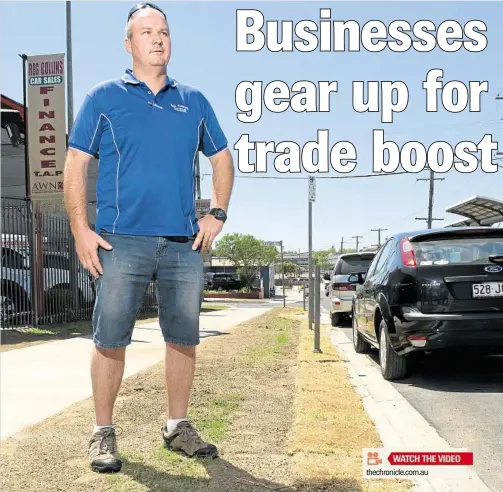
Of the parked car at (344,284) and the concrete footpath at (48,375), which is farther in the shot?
the parked car at (344,284)

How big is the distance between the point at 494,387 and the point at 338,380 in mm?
1414

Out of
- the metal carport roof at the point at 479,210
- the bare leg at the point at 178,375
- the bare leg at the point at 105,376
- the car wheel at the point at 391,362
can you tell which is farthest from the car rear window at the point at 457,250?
the metal carport roof at the point at 479,210

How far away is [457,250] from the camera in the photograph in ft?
20.4

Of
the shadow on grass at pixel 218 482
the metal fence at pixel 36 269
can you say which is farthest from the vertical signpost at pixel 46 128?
the shadow on grass at pixel 218 482

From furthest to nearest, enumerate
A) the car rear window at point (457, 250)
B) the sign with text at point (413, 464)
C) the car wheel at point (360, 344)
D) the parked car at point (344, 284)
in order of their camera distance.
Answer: the parked car at point (344, 284) < the car wheel at point (360, 344) < the car rear window at point (457, 250) < the sign with text at point (413, 464)

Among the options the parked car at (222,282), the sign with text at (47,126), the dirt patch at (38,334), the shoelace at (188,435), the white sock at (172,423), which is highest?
the sign with text at (47,126)

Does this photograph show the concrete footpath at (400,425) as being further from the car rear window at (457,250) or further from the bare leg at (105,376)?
the bare leg at (105,376)

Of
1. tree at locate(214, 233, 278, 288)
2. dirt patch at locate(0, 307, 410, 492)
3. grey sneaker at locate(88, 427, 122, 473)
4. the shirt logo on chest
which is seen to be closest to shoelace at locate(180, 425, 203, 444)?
dirt patch at locate(0, 307, 410, 492)

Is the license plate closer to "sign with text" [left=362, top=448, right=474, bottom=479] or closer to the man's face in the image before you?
"sign with text" [left=362, top=448, right=474, bottom=479]

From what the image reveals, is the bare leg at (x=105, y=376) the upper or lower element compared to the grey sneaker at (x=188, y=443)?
upper

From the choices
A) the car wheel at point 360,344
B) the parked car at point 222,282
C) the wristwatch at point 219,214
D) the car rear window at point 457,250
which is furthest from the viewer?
the parked car at point 222,282

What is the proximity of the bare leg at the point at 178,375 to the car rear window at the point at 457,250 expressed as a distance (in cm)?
326

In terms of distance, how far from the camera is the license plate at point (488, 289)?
591 centimetres

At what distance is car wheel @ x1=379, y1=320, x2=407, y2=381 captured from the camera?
258 inches
